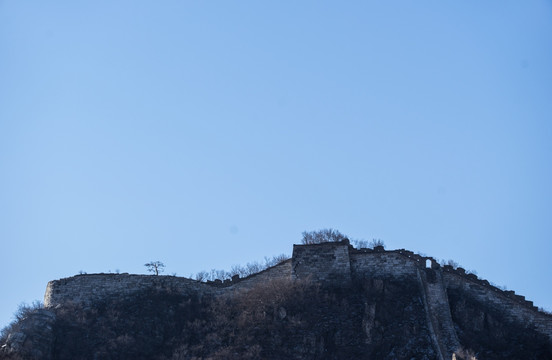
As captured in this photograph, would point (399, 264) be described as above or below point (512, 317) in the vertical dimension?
above

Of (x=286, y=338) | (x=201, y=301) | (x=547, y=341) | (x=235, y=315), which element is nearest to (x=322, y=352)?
(x=286, y=338)

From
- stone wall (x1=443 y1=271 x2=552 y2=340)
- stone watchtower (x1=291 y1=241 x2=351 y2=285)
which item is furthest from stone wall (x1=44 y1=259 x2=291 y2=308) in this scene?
stone wall (x1=443 y1=271 x2=552 y2=340)

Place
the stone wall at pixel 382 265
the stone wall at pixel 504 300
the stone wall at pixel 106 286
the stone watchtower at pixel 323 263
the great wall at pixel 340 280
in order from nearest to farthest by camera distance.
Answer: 1. the stone wall at pixel 504 300
2. the great wall at pixel 340 280
3. the stone wall at pixel 382 265
4. the stone wall at pixel 106 286
5. the stone watchtower at pixel 323 263

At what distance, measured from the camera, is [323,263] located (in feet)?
144

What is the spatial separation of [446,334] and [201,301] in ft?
46.5

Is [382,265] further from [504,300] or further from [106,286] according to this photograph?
[106,286]

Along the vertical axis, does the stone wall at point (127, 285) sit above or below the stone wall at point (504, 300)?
above

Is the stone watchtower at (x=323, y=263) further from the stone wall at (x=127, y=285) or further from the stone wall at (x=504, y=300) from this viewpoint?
the stone wall at (x=504, y=300)

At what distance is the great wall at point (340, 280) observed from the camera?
41938 mm

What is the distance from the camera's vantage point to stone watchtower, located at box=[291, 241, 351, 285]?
43.5 metres

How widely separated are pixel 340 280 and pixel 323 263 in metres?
1.45

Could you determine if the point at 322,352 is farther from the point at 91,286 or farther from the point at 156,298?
the point at 91,286

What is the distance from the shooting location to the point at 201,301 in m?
43.8

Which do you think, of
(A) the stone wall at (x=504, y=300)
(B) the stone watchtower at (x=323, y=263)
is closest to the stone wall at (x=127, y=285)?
(B) the stone watchtower at (x=323, y=263)
